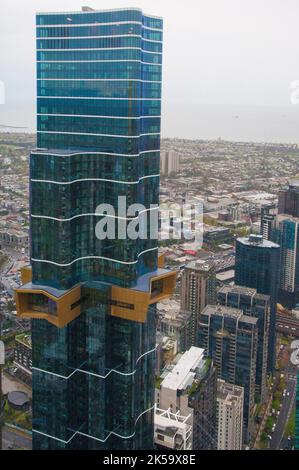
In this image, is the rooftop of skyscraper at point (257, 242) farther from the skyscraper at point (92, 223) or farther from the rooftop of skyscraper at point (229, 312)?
the skyscraper at point (92, 223)

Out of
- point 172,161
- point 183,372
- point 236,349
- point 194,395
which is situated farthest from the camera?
point 172,161

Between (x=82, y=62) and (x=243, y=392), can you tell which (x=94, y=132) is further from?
(x=243, y=392)

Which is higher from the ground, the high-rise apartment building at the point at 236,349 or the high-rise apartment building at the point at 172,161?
the high-rise apartment building at the point at 172,161

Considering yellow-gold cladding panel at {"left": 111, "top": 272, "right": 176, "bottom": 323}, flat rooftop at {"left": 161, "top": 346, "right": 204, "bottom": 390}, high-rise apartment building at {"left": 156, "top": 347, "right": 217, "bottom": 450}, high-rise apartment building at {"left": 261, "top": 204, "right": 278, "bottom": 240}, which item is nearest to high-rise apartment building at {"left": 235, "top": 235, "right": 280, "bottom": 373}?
high-rise apartment building at {"left": 261, "top": 204, "right": 278, "bottom": 240}

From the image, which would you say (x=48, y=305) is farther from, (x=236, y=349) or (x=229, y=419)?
(x=236, y=349)

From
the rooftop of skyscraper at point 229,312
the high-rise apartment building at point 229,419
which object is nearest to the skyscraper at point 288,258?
the rooftop of skyscraper at point 229,312

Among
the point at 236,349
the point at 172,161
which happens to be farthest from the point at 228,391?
the point at 172,161

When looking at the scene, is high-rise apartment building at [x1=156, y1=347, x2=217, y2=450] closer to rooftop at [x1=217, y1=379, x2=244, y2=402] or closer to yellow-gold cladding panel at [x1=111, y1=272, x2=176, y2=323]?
rooftop at [x1=217, y1=379, x2=244, y2=402]
